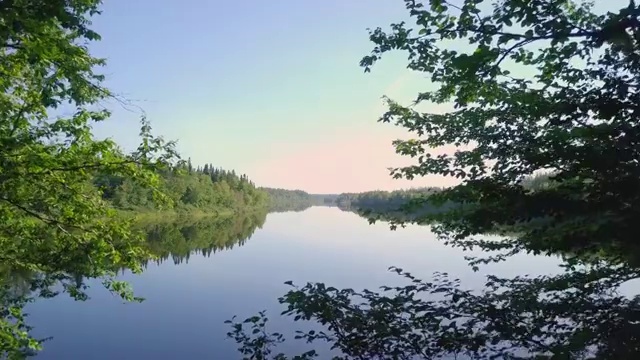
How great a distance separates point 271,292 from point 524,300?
22349mm

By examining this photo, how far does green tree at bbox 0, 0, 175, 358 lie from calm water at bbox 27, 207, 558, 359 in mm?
8824

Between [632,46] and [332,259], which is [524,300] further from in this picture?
[332,259]

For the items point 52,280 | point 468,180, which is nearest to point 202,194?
point 52,280

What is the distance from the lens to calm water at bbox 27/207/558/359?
56.0 ft

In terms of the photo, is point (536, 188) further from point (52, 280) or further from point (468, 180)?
point (52, 280)

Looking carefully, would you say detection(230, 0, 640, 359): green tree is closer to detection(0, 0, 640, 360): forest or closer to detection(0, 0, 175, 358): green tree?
detection(0, 0, 640, 360): forest

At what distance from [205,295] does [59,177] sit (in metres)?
20.2

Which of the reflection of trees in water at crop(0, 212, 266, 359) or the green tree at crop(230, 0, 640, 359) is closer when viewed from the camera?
the green tree at crop(230, 0, 640, 359)

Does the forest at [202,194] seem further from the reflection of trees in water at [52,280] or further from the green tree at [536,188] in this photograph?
the green tree at [536,188]

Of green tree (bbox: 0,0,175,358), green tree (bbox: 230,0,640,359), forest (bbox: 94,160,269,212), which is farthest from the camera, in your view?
forest (bbox: 94,160,269,212)

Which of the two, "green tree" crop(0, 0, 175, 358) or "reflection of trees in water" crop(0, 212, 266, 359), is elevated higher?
"green tree" crop(0, 0, 175, 358)

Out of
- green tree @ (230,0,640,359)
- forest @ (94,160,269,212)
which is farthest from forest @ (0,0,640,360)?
forest @ (94,160,269,212)

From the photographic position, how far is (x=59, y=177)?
7.23 m

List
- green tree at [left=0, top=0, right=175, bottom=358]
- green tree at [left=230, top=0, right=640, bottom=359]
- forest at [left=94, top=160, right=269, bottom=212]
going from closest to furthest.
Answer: green tree at [left=230, top=0, right=640, bottom=359] → green tree at [left=0, top=0, right=175, bottom=358] → forest at [left=94, top=160, right=269, bottom=212]
